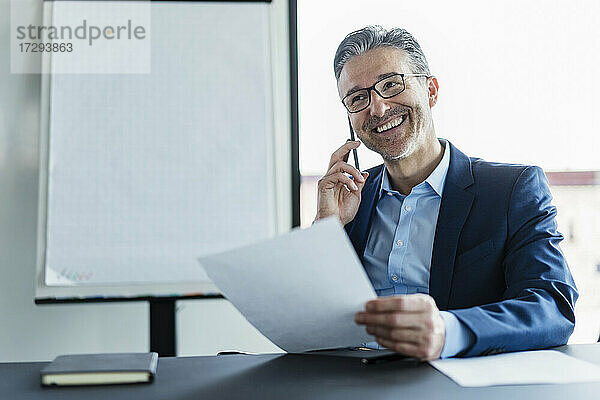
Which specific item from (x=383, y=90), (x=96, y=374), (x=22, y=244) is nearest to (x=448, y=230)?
(x=383, y=90)

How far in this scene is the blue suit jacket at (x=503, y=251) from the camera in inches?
43.3

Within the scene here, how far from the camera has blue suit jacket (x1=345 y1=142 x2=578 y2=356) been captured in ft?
3.61

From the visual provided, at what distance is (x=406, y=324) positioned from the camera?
912 millimetres

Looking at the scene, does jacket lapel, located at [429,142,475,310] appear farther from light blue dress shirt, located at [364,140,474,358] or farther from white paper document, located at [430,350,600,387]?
white paper document, located at [430,350,600,387]

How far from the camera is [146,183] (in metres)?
2.01

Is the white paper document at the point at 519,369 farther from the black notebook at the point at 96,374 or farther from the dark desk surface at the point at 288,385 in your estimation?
the black notebook at the point at 96,374

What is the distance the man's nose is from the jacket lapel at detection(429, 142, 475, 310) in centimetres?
24

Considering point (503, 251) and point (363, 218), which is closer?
point (503, 251)

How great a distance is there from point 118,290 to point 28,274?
0.36m

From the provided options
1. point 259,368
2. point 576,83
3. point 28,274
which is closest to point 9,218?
point 28,274

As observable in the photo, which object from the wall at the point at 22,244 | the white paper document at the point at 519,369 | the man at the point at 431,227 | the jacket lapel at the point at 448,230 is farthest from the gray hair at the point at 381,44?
the wall at the point at 22,244

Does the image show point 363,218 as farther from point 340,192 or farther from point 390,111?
point 390,111

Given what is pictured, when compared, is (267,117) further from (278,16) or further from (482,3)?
(482,3)

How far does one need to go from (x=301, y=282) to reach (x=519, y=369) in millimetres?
333
